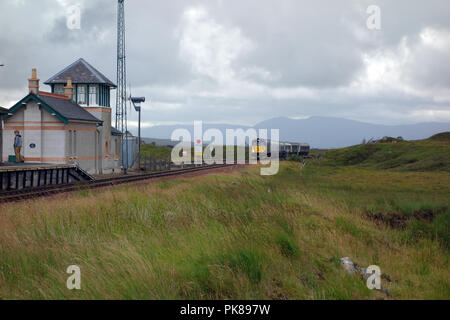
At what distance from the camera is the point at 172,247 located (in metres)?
7.93

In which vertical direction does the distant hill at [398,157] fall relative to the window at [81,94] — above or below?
below

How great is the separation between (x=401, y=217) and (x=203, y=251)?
11.9 meters

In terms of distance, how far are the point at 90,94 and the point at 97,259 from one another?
32.4 m

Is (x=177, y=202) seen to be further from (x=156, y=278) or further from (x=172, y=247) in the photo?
(x=156, y=278)

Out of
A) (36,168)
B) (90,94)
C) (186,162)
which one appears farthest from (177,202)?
(186,162)

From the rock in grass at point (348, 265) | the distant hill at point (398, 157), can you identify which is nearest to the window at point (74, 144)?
the rock in grass at point (348, 265)

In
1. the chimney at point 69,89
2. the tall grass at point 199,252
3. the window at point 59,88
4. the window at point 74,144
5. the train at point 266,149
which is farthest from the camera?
the train at point 266,149

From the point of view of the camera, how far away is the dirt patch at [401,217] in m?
16.2

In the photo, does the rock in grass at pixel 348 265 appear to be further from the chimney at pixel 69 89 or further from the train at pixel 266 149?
the train at pixel 266 149

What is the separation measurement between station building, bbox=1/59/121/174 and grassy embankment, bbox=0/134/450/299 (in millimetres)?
17429

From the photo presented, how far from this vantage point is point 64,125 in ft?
96.6

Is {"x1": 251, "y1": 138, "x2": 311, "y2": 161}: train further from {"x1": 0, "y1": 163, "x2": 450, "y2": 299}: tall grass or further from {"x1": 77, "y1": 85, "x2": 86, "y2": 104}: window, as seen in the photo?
{"x1": 0, "y1": 163, "x2": 450, "y2": 299}: tall grass

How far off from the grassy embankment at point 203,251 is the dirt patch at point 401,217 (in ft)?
6.51

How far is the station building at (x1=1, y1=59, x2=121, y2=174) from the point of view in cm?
2958
